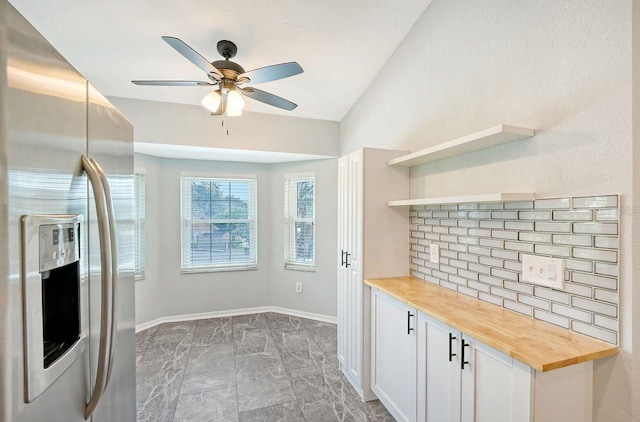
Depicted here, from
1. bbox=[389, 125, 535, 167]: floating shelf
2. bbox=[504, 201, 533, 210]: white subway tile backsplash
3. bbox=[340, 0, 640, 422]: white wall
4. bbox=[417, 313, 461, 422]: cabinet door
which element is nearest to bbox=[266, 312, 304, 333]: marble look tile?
bbox=[417, 313, 461, 422]: cabinet door

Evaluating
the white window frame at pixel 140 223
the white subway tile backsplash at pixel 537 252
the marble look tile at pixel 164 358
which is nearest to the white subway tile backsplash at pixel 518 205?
the white subway tile backsplash at pixel 537 252

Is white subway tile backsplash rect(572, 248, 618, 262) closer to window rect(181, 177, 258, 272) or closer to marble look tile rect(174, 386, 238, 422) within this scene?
marble look tile rect(174, 386, 238, 422)

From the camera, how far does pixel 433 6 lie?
2.31 metres

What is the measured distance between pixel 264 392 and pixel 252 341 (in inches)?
38.5

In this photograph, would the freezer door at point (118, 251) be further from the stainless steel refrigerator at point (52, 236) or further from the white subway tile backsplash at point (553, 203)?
the white subway tile backsplash at point (553, 203)

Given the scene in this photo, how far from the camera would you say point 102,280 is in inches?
34.0

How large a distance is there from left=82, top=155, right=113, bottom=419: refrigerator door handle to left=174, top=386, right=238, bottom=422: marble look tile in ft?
4.89

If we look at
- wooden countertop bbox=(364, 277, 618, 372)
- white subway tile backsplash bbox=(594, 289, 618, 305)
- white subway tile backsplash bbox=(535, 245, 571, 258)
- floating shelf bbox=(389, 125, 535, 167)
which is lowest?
wooden countertop bbox=(364, 277, 618, 372)

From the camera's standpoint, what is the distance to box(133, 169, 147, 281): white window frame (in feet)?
11.7

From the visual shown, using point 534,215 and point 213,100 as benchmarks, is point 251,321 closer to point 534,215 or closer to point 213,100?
point 213,100

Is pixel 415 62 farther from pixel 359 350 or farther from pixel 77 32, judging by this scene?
pixel 77 32

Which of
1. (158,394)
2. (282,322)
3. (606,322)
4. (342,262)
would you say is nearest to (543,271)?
(606,322)

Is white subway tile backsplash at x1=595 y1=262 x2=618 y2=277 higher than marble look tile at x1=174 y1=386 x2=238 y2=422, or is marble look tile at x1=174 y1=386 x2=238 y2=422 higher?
white subway tile backsplash at x1=595 y1=262 x2=618 y2=277

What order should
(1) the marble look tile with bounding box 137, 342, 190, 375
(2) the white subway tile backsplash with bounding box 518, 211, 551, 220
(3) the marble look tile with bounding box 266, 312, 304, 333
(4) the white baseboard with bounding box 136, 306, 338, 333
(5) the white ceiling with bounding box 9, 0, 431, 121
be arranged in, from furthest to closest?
1. (4) the white baseboard with bounding box 136, 306, 338, 333
2. (3) the marble look tile with bounding box 266, 312, 304, 333
3. (1) the marble look tile with bounding box 137, 342, 190, 375
4. (5) the white ceiling with bounding box 9, 0, 431, 121
5. (2) the white subway tile backsplash with bounding box 518, 211, 551, 220
